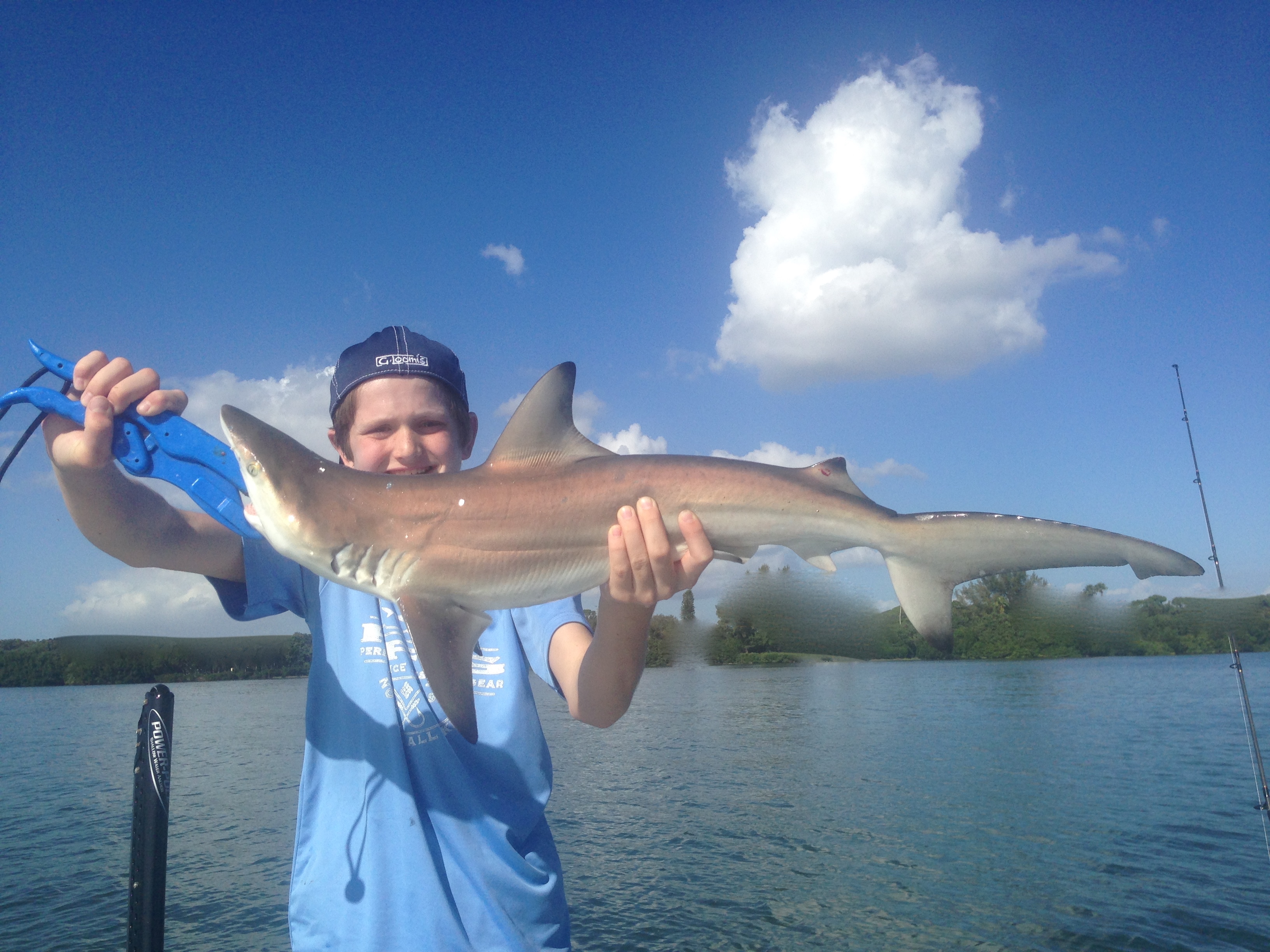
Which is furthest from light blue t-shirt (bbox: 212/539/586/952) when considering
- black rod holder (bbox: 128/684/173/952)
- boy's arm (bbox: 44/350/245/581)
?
black rod holder (bbox: 128/684/173/952)

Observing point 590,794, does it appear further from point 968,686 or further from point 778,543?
point 968,686

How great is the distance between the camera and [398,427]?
2.79 meters

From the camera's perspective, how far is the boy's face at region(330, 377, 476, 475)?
276 cm

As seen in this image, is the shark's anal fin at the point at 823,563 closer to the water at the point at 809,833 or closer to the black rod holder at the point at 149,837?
the black rod holder at the point at 149,837

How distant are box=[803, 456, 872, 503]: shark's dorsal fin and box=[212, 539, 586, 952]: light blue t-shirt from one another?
115 centimetres

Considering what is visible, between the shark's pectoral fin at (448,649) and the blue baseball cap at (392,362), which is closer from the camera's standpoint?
the shark's pectoral fin at (448,649)

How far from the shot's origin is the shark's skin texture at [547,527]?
6.35 feet

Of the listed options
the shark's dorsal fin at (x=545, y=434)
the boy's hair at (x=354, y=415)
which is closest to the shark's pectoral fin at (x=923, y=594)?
the shark's dorsal fin at (x=545, y=434)

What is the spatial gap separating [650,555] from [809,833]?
15.5 meters

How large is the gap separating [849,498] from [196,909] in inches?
592

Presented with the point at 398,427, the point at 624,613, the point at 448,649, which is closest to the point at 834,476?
the point at 624,613

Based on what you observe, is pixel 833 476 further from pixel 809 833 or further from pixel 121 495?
pixel 809 833

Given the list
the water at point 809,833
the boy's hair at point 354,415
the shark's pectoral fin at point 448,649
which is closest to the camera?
the shark's pectoral fin at point 448,649

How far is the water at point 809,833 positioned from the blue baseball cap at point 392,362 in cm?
1040
